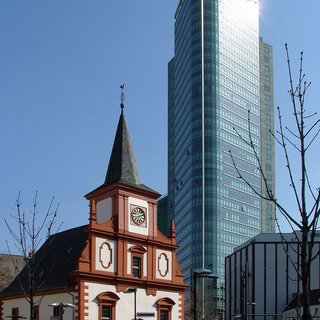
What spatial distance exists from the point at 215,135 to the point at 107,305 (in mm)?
120623

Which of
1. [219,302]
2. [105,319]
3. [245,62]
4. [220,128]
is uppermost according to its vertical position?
[245,62]

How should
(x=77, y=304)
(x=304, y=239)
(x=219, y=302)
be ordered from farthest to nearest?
1. (x=219, y=302)
2. (x=77, y=304)
3. (x=304, y=239)

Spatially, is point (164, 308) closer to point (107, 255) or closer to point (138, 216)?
point (107, 255)

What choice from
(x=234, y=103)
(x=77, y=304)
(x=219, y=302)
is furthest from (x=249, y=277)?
(x=234, y=103)

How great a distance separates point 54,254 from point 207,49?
127 meters

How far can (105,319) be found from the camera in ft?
154

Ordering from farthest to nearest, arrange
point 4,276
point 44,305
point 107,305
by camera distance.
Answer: point 4,276 < point 44,305 < point 107,305

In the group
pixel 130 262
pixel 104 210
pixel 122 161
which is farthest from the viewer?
pixel 122 161

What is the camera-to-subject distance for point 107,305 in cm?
4744

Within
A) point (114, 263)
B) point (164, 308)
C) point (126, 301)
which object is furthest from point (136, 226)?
point (164, 308)

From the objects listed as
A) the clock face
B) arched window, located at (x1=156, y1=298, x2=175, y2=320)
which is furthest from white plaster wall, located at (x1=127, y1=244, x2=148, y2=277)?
arched window, located at (x1=156, y1=298, x2=175, y2=320)

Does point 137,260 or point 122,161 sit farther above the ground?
point 122,161

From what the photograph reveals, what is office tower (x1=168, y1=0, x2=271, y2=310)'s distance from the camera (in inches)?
6319

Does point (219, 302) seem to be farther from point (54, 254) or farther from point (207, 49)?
point (54, 254)
